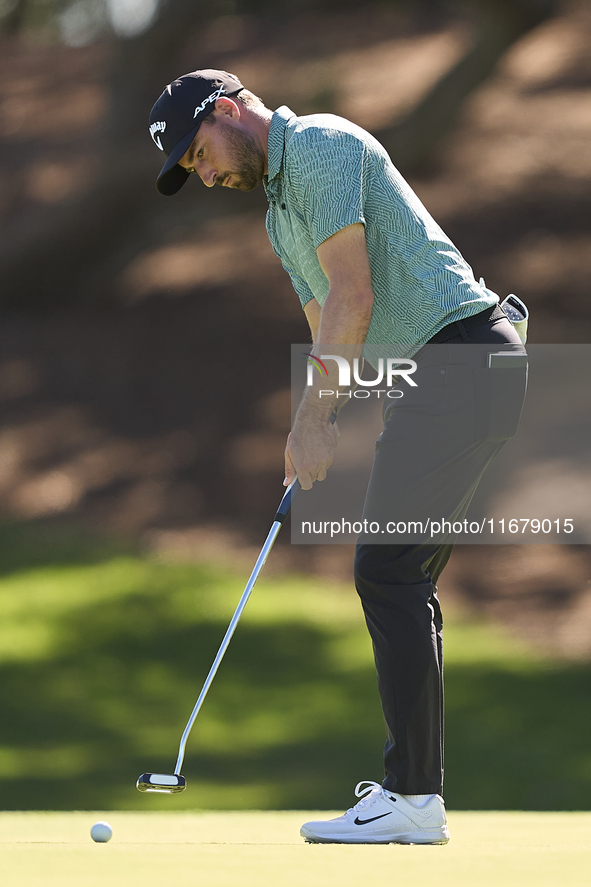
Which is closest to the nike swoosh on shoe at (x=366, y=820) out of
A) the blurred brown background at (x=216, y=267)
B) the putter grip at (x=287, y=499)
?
the putter grip at (x=287, y=499)

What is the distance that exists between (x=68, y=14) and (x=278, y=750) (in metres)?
12.8

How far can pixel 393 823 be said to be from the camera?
111 inches

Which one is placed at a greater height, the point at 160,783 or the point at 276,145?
the point at 276,145

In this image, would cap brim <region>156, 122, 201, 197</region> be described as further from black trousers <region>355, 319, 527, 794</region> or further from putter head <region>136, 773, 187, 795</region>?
putter head <region>136, 773, 187, 795</region>

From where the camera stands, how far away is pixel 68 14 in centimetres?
1698

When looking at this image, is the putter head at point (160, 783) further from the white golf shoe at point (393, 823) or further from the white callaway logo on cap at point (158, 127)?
the white callaway logo on cap at point (158, 127)

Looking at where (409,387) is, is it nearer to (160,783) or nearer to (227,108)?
(227,108)

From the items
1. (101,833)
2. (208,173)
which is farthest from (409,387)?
(101,833)

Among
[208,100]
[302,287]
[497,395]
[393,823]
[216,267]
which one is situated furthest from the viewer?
[216,267]

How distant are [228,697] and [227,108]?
18.0ft

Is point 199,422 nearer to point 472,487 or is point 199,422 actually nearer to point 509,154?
point 509,154

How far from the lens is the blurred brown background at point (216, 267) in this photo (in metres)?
10.1

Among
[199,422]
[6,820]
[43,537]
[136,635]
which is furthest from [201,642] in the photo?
[6,820]

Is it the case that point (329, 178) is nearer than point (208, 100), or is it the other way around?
point (329, 178)
